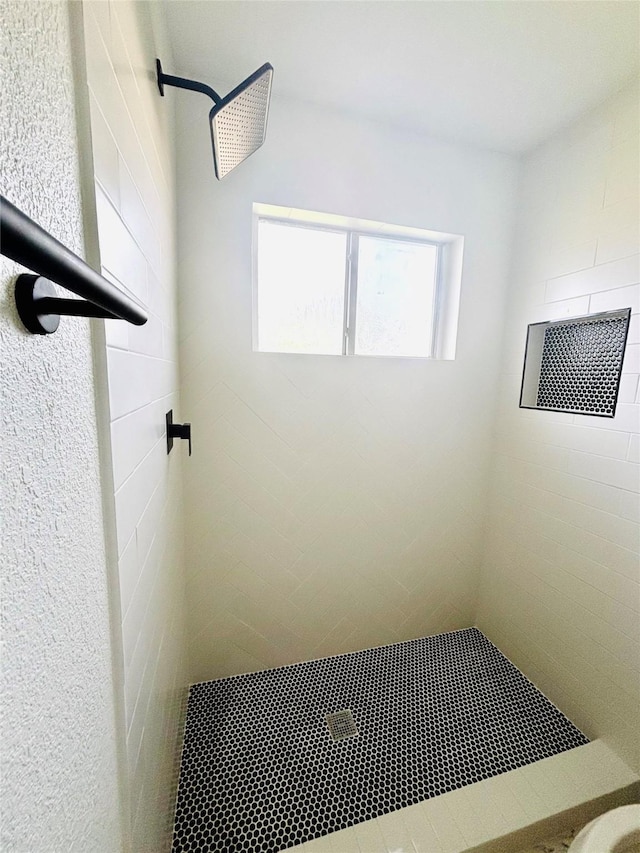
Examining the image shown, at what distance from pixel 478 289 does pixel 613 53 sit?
838 mm

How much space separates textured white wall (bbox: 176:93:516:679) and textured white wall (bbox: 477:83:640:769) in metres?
0.15

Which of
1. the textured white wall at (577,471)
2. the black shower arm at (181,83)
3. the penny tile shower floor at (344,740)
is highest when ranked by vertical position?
the black shower arm at (181,83)

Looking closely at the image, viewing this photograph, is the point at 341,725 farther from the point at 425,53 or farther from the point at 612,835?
the point at 425,53

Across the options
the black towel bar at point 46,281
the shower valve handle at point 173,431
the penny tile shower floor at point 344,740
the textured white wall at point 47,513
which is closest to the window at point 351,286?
the shower valve handle at point 173,431

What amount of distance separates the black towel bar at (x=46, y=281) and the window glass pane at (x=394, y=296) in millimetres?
1529

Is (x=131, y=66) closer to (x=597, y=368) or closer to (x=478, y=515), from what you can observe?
(x=597, y=368)

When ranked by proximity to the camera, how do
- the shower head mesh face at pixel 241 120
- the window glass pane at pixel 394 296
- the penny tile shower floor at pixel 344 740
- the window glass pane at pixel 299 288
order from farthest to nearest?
1. the window glass pane at pixel 394 296
2. the window glass pane at pixel 299 288
3. the penny tile shower floor at pixel 344 740
4. the shower head mesh face at pixel 241 120

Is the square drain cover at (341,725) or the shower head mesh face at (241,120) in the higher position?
the shower head mesh face at (241,120)

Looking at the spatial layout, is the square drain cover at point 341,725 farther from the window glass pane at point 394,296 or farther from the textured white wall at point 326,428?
the window glass pane at point 394,296

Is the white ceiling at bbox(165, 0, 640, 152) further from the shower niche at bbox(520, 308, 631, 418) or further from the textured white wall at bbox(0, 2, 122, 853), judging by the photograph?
the textured white wall at bbox(0, 2, 122, 853)

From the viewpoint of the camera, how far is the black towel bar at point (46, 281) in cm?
18

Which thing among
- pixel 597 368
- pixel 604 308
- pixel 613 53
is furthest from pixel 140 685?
pixel 613 53

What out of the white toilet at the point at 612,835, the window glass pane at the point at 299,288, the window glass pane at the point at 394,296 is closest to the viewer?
the white toilet at the point at 612,835

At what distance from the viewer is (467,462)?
185cm
